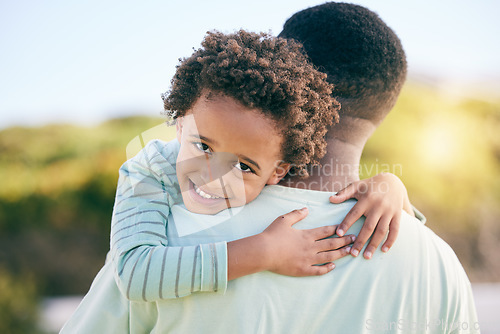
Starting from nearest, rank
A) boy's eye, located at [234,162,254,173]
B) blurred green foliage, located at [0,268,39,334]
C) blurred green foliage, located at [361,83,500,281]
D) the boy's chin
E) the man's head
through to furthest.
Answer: the boy's chin → boy's eye, located at [234,162,254,173] → the man's head → blurred green foliage, located at [0,268,39,334] → blurred green foliage, located at [361,83,500,281]

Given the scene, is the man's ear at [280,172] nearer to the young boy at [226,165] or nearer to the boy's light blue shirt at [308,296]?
the young boy at [226,165]

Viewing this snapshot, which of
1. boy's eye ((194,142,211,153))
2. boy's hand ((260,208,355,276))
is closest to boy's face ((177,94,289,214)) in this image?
boy's eye ((194,142,211,153))

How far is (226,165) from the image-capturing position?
170 centimetres

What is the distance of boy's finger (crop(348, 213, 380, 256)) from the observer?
1.44 metres

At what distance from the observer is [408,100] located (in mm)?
7117

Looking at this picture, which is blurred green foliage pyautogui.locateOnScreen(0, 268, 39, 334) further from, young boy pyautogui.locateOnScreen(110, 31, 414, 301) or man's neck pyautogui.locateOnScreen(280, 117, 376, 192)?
man's neck pyautogui.locateOnScreen(280, 117, 376, 192)

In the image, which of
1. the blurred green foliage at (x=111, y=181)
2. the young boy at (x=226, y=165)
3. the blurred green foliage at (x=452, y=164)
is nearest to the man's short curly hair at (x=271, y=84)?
the young boy at (x=226, y=165)

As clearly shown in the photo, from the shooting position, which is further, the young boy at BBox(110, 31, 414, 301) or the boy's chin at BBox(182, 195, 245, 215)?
the boy's chin at BBox(182, 195, 245, 215)

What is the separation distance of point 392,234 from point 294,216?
1.20 ft

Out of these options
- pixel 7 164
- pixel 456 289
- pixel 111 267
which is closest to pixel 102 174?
pixel 7 164

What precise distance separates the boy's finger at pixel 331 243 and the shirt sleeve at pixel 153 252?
12.9 inches

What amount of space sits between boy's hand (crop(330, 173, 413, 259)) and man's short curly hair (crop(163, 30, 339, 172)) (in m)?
0.23

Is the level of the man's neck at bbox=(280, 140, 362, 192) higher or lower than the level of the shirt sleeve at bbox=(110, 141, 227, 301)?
higher

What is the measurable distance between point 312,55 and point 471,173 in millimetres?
5999
